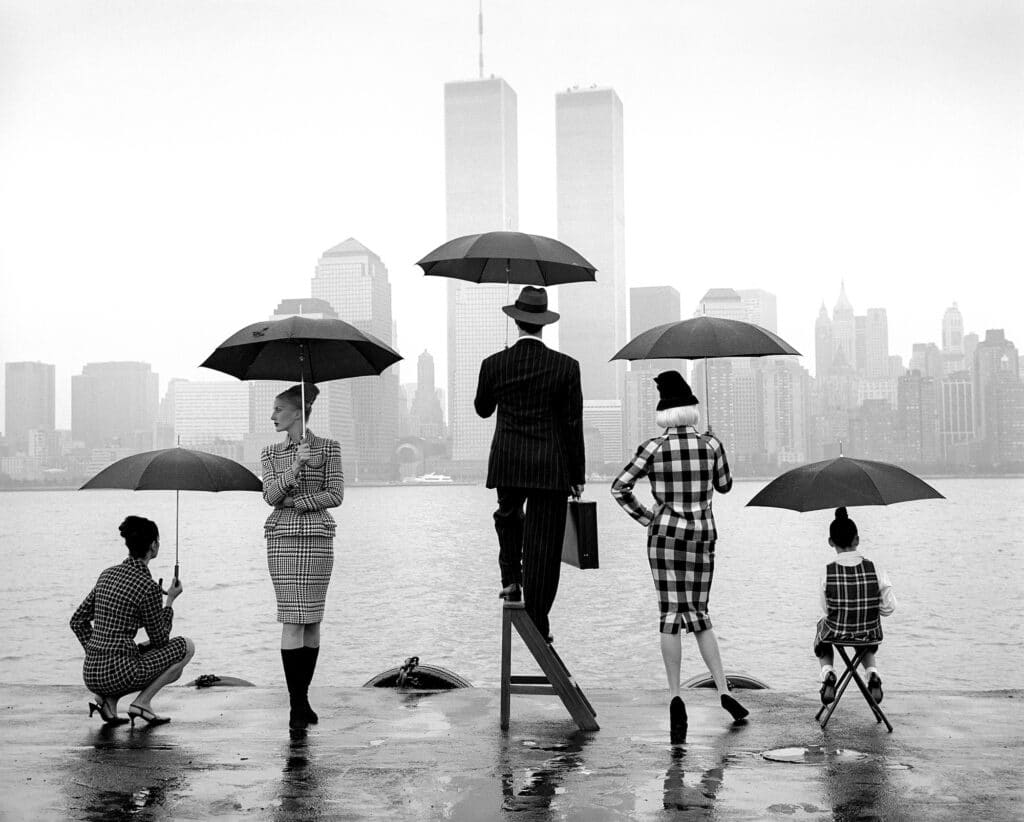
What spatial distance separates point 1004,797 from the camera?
5.64m

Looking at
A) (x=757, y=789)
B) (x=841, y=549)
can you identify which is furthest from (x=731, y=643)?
(x=757, y=789)

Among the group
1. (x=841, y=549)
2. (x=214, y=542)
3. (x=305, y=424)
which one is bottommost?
(x=214, y=542)

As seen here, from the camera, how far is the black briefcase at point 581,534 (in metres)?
7.39

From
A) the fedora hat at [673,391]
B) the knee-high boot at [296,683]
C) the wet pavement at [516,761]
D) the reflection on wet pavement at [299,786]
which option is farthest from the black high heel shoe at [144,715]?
the fedora hat at [673,391]

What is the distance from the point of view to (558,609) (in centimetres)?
3988

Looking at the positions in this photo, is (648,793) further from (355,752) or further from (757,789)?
(355,752)

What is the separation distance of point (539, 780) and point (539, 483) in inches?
72.7

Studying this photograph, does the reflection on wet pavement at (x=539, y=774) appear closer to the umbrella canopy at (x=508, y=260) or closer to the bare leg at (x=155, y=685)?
the bare leg at (x=155, y=685)

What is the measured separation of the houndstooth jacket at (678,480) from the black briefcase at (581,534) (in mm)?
209

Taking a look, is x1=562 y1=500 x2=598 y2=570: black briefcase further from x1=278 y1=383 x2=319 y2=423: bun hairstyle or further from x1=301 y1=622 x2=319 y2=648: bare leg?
x1=278 y1=383 x2=319 y2=423: bun hairstyle

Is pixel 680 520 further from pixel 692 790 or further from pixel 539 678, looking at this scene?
pixel 692 790

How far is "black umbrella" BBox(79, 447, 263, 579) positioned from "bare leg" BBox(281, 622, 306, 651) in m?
1.18

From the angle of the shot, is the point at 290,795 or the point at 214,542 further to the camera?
the point at 214,542

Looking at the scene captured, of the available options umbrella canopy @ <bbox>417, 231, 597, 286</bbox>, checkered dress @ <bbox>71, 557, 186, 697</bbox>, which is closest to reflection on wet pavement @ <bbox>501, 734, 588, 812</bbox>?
checkered dress @ <bbox>71, 557, 186, 697</bbox>
